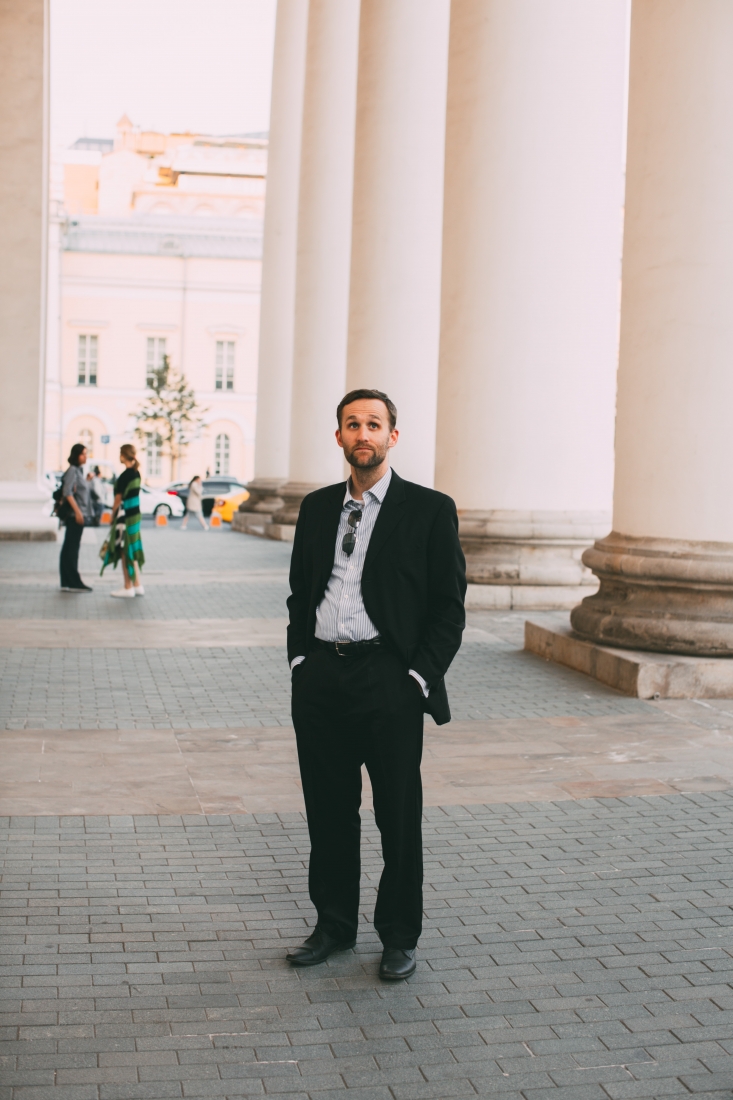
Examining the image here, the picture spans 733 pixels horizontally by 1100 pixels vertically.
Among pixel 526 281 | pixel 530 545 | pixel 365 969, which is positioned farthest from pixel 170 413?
pixel 365 969

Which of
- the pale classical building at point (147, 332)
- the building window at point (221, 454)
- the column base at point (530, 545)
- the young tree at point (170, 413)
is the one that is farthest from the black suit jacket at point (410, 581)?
the building window at point (221, 454)

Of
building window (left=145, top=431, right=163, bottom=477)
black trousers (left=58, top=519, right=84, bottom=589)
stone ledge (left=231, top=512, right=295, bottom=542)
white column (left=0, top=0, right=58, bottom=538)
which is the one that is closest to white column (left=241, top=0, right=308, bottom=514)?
stone ledge (left=231, top=512, right=295, bottom=542)

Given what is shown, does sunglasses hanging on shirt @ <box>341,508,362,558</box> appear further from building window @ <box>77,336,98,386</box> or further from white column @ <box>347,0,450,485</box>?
building window @ <box>77,336,98,386</box>

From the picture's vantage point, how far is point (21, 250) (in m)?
30.4

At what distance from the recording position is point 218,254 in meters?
87.1

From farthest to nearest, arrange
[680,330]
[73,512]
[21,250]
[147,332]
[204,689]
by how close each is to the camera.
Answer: [147,332], [21,250], [73,512], [204,689], [680,330]

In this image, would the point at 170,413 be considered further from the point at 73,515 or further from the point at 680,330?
the point at 680,330

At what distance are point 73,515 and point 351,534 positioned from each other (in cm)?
1435

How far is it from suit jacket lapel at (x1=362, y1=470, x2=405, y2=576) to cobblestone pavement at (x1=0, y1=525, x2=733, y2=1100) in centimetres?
171

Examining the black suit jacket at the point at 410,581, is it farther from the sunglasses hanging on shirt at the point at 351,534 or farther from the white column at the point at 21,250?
the white column at the point at 21,250

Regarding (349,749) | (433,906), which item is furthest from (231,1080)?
(433,906)

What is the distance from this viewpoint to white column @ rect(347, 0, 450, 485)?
21234mm

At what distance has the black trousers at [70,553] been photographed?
1888 cm

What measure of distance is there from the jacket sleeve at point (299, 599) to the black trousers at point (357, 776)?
0.07 m
